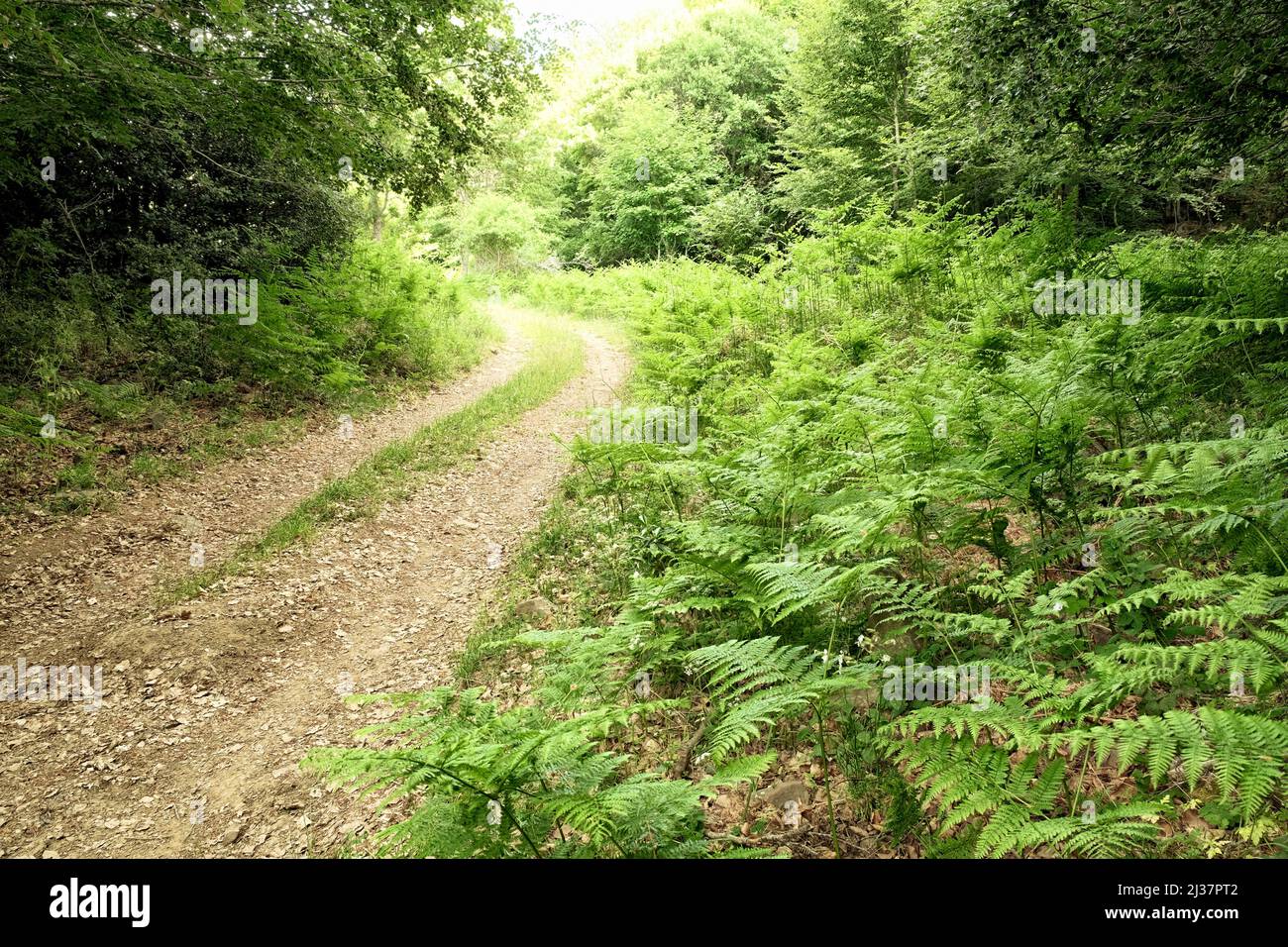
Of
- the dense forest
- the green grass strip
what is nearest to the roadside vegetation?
the dense forest

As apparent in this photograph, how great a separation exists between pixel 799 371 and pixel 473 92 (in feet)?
25.7

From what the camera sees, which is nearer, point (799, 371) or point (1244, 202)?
point (799, 371)

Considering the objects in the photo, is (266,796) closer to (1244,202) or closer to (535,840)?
(535,840)

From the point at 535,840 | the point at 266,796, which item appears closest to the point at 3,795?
the point at 266,796

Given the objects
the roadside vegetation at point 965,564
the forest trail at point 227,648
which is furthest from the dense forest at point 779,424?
the forest trail at point 227,648

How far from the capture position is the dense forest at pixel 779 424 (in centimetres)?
261

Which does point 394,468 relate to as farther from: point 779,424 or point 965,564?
point 965,564

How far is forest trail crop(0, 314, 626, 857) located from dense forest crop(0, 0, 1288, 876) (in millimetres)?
200

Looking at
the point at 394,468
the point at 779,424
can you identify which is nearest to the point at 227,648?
the point at 394,468

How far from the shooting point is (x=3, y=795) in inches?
169

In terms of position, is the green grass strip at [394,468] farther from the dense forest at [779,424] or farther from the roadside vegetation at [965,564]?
the roadside vegetation at [965,564]

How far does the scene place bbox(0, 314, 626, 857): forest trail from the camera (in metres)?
4.19

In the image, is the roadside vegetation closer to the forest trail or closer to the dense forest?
the dense forest

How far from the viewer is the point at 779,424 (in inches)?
216
